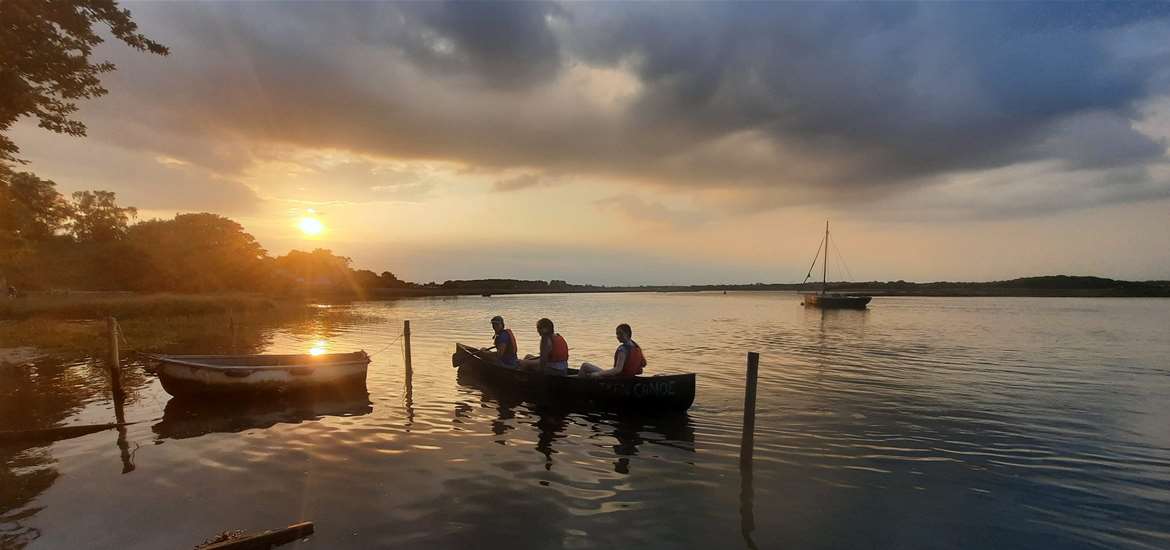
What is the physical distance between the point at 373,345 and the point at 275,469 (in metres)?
22.9

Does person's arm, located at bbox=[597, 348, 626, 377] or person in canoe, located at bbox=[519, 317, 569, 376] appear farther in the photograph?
person in canoe, located at bbox=[519, 317, 569, 376]

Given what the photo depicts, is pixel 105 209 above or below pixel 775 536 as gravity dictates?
above

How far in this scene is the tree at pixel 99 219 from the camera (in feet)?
266

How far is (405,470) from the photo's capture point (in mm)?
10227

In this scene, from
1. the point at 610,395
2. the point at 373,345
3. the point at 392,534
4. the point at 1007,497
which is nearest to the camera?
the point at 392,534

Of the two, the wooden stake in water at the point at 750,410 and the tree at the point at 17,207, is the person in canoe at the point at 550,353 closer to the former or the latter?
the wooden stake in water at the point at 750,410

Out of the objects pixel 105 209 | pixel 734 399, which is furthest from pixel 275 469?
pixel 105 209

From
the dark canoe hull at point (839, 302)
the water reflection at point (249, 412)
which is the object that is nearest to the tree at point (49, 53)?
the water reflection at point (249, 412)

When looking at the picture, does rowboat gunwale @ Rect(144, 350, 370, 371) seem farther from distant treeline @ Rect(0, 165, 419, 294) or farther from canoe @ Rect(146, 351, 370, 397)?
distant treeline @ Rect(0, 165, 419, 294)

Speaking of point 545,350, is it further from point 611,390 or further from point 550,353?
point 611,390

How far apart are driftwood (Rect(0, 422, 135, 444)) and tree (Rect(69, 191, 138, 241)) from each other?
306ft

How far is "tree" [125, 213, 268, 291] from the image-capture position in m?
74.9

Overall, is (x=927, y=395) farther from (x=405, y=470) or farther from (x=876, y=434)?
(x=405, y=470)

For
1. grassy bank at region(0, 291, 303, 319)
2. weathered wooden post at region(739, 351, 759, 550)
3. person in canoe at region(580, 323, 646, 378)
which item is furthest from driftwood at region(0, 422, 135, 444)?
grassy bank at region(0, 291, 303, 319)
